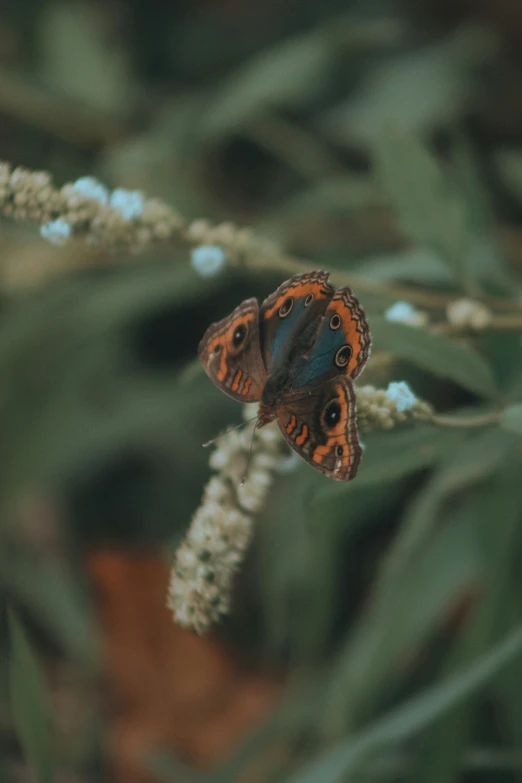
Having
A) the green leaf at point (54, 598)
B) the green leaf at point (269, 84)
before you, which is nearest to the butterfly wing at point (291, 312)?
the green leaf at point (269, 84)

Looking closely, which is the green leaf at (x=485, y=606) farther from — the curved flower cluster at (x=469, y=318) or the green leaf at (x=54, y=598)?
the green leaf at (x=54, y=598)

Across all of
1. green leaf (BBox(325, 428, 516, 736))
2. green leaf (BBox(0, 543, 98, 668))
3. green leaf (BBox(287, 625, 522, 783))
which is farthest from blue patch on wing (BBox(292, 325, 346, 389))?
green leaf (BBox(0, 543, 98, 668))

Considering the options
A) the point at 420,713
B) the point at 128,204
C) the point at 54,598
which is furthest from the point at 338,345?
the point at 54,598

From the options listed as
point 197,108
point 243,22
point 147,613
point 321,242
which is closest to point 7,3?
point 243,22

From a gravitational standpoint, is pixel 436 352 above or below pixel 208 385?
below

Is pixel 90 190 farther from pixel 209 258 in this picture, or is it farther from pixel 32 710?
pixel 32 710

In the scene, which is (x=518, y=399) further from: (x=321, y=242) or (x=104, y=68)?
(x=104, y=68)
